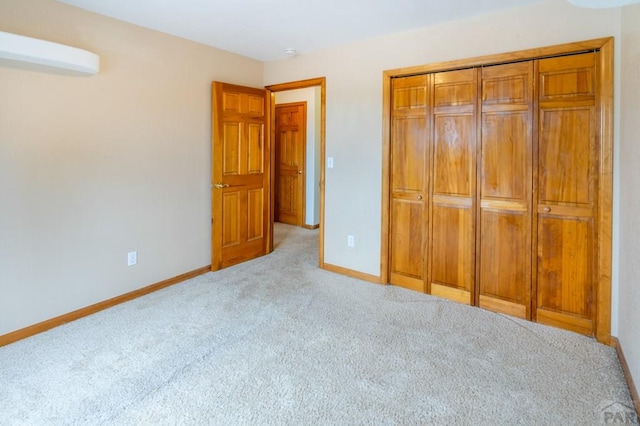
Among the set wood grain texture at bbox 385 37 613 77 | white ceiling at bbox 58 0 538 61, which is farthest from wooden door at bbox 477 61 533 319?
white ceiling at bbox 58 0 538 61

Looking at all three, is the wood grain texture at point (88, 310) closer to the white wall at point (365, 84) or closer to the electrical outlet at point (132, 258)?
the electrical outlet at point (132, 258)

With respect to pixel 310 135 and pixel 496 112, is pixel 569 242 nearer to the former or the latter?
pixel 496 112

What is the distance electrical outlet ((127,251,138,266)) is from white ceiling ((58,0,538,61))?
1943 mm

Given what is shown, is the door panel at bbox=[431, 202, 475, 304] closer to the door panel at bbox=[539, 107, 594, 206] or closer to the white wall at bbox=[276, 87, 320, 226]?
the door panel at bbox=[539, 107, 594, 206]

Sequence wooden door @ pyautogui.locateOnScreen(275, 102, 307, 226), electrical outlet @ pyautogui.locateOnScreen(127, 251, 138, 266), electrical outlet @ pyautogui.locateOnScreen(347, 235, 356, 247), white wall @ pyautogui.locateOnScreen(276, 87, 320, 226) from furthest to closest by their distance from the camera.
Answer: wooden door @ pyautogui.locateOnScreen(275, 102, 307, 226) → white wall @ pyautogui.locateOnScreen(276, 87, 320, 226) → electrical outlet @ pyautogui.locateOnScreen(347, 235, 356, 247) → electrical outlet @ pyautogui.locateOnScreen(127, 251, 138, 266)

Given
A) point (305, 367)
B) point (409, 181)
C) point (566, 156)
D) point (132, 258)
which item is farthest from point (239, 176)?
point (566, 156)

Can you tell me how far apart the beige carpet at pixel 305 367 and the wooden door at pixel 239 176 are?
3.51 feet

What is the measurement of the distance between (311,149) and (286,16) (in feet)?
10.9

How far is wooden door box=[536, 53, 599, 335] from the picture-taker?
8.09 ft

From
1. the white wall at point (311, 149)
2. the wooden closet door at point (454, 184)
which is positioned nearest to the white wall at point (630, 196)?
the wooden closet door at point (454, 184)

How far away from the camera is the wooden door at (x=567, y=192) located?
247 cm

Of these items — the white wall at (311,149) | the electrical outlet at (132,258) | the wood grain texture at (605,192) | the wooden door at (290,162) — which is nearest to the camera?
the wood grain texture at (605,192)

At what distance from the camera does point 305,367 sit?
2117 millimetres

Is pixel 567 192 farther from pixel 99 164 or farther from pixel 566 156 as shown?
pixel 99 164
